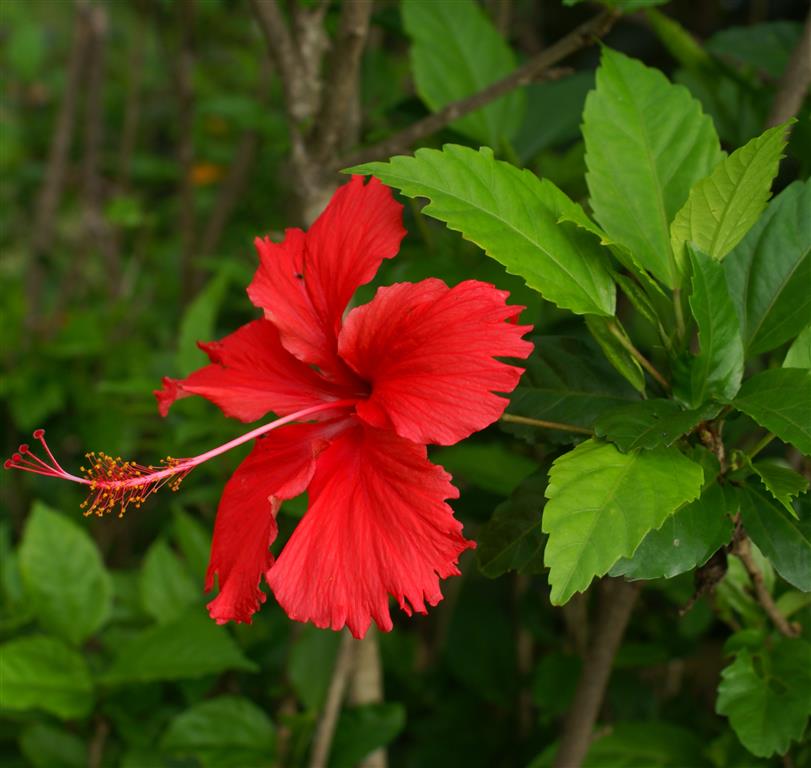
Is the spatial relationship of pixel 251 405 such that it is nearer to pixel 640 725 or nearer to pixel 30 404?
pixel 640 725

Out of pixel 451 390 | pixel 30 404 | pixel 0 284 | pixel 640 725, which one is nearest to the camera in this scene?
pixel 451 390

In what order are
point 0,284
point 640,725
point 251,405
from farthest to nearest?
1. point 0,284
2. point 640,725
3. point 251,405

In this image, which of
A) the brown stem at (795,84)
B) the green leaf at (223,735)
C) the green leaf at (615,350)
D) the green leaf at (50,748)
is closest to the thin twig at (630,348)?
the green leaf at (615,350)

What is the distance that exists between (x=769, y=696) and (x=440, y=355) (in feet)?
1.46

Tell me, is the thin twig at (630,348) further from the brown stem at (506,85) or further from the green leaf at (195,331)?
the green leaf at (195,331)

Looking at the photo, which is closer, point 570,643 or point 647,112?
point 647,112

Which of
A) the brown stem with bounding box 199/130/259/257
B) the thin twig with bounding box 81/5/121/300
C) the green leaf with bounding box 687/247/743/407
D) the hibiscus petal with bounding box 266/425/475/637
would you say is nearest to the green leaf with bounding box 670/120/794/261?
the green leaf with bounding box 687/247/743/407

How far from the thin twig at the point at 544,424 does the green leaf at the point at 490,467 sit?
0.28m

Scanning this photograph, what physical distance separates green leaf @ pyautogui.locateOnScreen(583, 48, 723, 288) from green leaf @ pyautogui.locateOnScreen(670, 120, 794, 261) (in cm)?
4

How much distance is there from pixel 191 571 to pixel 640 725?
61 cm

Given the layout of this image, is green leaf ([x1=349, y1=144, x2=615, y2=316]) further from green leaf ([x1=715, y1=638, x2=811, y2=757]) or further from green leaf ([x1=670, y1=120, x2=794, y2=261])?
green leaf ([x1=715, y1=638, x2=811, y2=757])

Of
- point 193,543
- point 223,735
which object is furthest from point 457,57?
point 223,735

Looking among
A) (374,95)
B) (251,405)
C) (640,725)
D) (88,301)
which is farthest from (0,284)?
(640,725)

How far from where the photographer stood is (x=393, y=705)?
1098 mm
